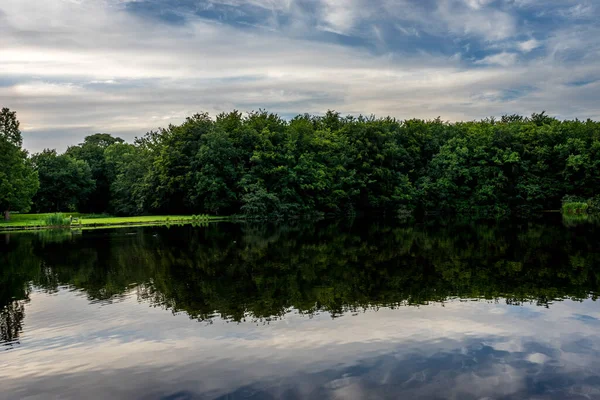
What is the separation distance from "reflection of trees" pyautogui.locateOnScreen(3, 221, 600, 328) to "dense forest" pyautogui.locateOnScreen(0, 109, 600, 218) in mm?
33752

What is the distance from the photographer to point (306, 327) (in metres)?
13.7

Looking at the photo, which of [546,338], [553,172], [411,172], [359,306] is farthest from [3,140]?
[553,172]

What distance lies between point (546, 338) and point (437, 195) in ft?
218

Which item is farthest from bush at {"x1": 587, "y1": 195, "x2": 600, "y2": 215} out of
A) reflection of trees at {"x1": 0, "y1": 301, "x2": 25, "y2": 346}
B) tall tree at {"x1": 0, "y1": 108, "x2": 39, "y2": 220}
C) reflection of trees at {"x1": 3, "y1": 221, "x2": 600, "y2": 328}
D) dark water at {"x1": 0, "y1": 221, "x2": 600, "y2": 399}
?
tall tree at {"x1": 0, "y1": 108, "x2": 39, "y2": 220}

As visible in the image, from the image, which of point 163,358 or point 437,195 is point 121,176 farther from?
point 163,358

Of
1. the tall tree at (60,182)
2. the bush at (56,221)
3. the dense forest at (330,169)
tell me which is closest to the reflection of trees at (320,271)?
the bush at (56,221)

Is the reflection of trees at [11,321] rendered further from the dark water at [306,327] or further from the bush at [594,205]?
the bush at [594,205]

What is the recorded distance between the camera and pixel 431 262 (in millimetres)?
24234

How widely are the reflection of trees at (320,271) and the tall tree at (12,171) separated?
30908 mm

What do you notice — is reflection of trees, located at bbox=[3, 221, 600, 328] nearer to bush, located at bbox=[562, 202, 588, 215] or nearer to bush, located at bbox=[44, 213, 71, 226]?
bush, located at bbox=[44, 213, 71, 226]

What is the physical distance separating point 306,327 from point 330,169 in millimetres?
62911

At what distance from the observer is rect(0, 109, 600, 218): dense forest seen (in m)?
68.3

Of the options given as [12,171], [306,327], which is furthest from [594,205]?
[12,171]

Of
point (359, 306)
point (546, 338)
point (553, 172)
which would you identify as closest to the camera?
point (546, 338)
